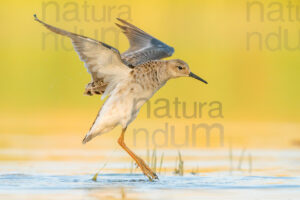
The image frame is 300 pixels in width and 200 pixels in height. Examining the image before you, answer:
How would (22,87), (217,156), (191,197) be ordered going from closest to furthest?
1. (191,197)
2. (217,156)
3. (22,87)

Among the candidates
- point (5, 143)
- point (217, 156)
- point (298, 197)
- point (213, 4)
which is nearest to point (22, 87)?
point (5, 143)

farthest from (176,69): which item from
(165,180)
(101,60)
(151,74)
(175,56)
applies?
(175,56)

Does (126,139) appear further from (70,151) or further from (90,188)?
(90,188)

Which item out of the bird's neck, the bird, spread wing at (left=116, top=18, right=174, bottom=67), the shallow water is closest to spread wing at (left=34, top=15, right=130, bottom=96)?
the bird

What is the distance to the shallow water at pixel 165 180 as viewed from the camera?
886 centimetres

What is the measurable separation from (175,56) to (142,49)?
7.60 meters

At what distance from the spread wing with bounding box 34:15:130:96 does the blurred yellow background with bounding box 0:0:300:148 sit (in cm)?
261

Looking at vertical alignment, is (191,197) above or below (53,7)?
below

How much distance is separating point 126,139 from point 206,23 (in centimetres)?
996

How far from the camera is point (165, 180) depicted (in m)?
10.1

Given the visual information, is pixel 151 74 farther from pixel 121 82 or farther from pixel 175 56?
pixel 175 56

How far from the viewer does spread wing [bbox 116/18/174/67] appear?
11602 mm

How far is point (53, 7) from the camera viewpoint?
21.4 meters

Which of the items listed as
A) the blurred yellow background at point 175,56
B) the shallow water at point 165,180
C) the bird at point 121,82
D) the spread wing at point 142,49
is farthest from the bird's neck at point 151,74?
the blurred yellow background at point 175,56
